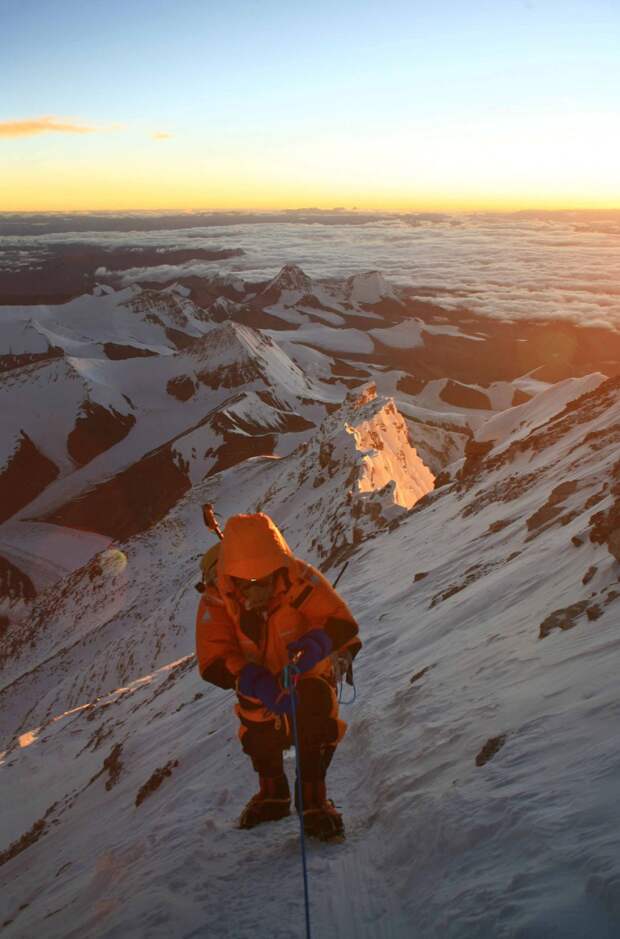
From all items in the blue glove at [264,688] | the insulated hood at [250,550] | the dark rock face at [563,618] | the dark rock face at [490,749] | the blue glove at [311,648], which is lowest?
the dark rock face at [490,749]

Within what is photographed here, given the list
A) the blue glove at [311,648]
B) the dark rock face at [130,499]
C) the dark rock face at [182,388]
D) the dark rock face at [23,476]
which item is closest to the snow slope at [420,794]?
the blue glove at [311,648]

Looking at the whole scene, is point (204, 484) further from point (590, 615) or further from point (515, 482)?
point (590, 615)

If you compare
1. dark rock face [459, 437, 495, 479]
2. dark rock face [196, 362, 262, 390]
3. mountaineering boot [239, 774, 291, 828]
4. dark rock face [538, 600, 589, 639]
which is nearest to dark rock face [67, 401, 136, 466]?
dark rock face [196, 362, 262, 390]

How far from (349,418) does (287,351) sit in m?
108

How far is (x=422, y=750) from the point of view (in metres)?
6.30

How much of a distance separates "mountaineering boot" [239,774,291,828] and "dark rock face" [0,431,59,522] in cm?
9424

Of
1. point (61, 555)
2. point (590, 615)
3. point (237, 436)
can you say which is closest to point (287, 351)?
point (237, 436)

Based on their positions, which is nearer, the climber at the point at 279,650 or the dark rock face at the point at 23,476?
the climber at the point at 279,650

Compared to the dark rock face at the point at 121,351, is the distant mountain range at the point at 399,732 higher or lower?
lower

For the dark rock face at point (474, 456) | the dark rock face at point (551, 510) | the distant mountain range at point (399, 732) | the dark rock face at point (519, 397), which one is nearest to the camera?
the distant mountain range at point (399, 732)

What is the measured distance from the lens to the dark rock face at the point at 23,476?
95.0m

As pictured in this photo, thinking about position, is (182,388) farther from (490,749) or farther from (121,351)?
(490,749)

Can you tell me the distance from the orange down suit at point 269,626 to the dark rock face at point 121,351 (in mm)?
161549

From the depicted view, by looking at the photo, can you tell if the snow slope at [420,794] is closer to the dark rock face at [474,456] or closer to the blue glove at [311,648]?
the blue glove at [311,648]
